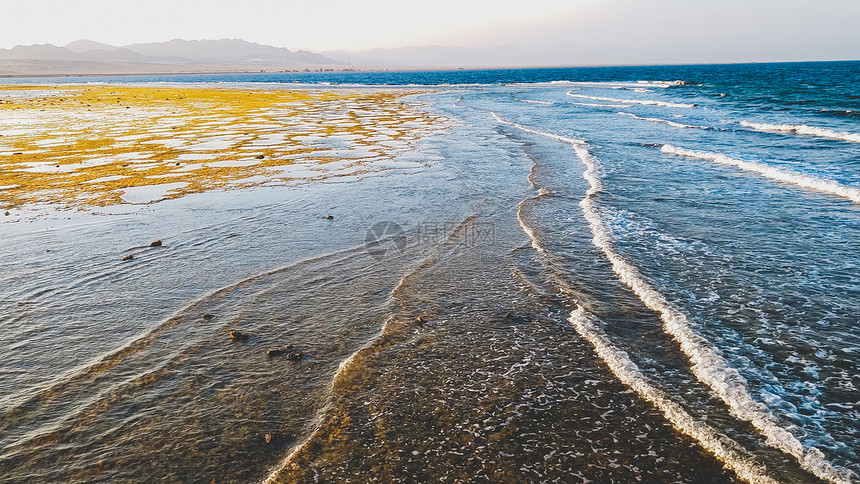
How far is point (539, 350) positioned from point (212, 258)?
5.82 metres

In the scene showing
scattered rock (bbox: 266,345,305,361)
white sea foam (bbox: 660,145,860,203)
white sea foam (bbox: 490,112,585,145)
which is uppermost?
white sea foam (bbox: 490,112,585,145)

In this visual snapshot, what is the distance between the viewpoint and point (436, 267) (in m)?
8.59

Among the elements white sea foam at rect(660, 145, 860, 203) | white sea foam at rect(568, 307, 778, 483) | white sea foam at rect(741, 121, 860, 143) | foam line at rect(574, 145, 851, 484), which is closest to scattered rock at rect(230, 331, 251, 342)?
white sea foam at rect(568, 307, 778, 483)

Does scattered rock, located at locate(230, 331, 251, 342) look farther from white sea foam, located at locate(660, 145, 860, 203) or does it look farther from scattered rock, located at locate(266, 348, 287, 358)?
white sea foam, located at locate(660, 145, 860, 203)

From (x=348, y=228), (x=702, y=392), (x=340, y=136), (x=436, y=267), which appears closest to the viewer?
(x=702, y=392)

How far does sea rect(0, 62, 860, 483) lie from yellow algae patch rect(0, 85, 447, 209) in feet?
9.26

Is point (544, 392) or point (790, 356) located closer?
point (544, 392)

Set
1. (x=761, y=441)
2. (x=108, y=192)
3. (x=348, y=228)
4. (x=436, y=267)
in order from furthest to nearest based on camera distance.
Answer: (x=108, y=192), (x=348, y=228), (x=436, y=267), (x=761, y=441)

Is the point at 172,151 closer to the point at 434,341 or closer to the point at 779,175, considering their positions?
the point at 434,341

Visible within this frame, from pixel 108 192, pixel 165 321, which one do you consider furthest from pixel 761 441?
pixel 108 192

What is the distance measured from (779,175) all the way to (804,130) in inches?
593

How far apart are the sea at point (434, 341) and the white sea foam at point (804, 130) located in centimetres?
1519

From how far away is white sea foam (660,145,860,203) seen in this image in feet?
45.7

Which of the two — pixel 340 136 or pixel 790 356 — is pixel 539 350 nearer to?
pixel 790 356
